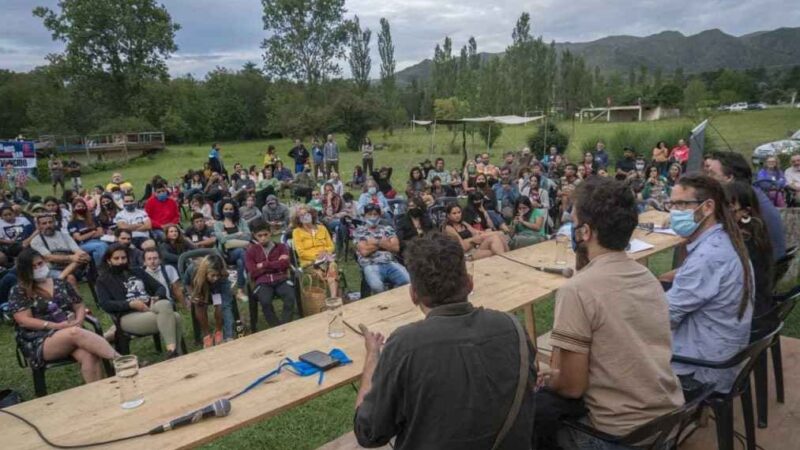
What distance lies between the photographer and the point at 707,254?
2322mm

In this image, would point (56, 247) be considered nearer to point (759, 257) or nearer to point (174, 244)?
point (174, 244)

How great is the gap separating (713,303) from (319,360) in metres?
1.82

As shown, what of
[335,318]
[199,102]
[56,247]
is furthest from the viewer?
[199,102]

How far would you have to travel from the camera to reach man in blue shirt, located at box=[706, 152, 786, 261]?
3.36m

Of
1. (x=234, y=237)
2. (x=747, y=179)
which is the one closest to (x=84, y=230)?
(x=234, y=237)

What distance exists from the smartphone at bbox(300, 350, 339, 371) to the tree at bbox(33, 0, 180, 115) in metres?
39.7

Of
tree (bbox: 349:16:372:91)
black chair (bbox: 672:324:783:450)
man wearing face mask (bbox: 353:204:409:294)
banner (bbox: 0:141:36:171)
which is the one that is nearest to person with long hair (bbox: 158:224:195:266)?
man wearing face mask (bbox: 353:204:409:294)

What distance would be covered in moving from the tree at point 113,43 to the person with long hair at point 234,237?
114ft

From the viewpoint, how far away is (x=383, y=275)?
525 centimetres

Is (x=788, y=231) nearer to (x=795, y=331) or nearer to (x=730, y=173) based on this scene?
(x=795, y=331)

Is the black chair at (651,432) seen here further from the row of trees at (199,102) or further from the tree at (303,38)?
the tree at (303,38)

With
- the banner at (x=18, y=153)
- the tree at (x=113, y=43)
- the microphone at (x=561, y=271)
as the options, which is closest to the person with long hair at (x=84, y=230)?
the microphone at (x=561, y=271)

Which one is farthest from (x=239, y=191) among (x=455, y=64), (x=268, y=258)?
(x=455, y=64)

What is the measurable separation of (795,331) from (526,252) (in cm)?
226
